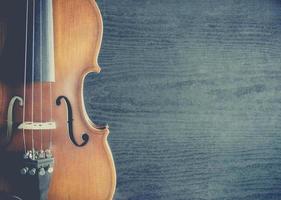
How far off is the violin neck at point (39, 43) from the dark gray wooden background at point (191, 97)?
0.28 metres

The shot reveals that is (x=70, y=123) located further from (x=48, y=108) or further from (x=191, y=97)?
(x=191, y=97)

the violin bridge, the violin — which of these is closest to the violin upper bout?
the violin

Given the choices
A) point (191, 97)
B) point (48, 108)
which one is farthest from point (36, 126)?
point (191, 97)

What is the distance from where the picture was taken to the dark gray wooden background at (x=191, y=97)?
1225mm

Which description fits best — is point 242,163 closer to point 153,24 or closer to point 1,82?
point 153,24

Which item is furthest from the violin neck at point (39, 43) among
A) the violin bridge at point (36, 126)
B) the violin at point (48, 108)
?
the violin bridge at point (36, 126)

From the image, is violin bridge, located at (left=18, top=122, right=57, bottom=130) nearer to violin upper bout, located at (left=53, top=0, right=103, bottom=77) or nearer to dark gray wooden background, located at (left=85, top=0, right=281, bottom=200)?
violin upper bout, located at (left=53, top=0, right=103, bottom=77)

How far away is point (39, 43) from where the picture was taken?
936mm

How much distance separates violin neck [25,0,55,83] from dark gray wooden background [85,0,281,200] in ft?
0.91

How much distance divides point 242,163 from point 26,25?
950mm

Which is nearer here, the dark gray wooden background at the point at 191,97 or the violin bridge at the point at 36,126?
the violin bridge at the point at 36,126

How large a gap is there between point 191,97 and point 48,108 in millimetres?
573

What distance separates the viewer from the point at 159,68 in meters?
1.25

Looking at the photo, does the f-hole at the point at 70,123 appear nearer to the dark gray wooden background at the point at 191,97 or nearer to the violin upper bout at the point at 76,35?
the violin upper bout at the point at 76,35
